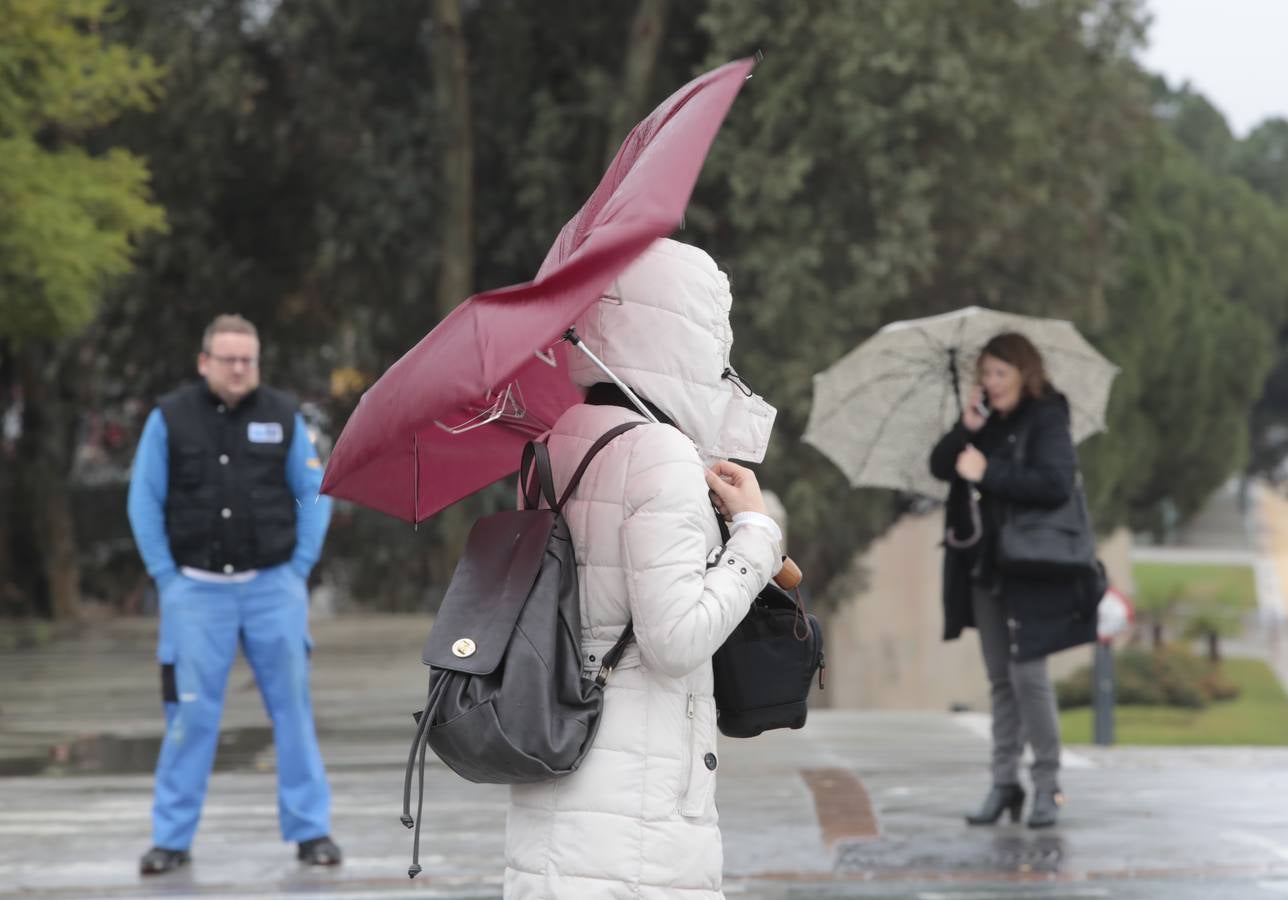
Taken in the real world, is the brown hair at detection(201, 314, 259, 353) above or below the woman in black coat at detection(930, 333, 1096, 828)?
above

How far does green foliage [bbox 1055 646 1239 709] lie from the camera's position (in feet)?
95.9

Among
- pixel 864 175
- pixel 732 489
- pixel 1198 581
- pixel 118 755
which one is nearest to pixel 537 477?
pixel 732 489

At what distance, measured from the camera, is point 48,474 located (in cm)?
2250

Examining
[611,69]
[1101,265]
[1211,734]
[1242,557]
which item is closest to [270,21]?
[611,69]

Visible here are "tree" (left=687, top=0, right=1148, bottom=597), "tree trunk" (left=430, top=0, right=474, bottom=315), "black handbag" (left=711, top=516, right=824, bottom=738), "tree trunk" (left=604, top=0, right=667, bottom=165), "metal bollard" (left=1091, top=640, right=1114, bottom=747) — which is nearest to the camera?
"black handbag" (left=711, top=516, right=824, bottom=738)

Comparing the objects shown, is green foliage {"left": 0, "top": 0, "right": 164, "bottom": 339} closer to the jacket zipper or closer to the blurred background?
the blurred background

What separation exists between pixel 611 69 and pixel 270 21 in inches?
150

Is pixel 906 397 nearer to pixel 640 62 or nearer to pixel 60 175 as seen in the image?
pixel 60 175

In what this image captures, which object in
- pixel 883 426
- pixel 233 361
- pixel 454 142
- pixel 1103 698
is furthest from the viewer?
pixel 454 142

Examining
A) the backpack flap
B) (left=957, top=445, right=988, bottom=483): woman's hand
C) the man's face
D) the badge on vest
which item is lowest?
the backpack flap

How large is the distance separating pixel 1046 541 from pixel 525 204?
1459 cm

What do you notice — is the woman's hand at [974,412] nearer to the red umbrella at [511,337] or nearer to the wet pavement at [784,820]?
the wet pavement at [784,820]

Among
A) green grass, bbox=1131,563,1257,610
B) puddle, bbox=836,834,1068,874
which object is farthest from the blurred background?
green grass, bbox=1131,563,1257,610

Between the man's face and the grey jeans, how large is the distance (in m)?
3.00
